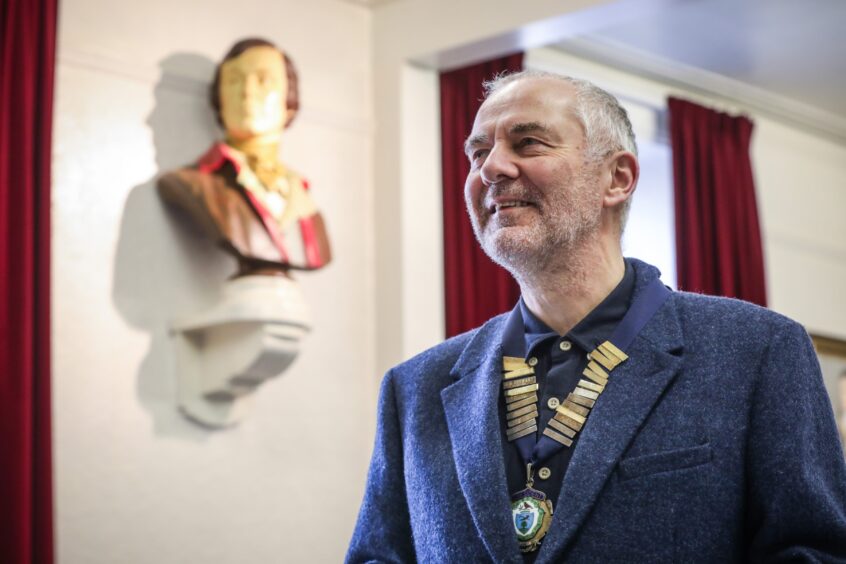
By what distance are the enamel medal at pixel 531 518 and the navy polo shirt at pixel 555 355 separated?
A: 0.07 ft

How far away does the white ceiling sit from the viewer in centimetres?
611

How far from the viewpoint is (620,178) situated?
234 cm

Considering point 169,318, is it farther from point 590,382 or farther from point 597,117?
point 590,382

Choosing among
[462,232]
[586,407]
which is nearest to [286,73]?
[462,232]

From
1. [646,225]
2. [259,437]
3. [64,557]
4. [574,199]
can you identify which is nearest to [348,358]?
[259,437]

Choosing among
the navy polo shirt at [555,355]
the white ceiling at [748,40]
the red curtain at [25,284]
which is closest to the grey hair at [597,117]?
the navy polo shirt at [555,355]

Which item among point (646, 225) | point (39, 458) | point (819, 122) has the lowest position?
point (39, 458)

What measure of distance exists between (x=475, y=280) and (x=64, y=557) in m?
2.15

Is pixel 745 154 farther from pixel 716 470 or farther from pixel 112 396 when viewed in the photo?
pixel 716 470

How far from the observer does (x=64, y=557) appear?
4.27 meters

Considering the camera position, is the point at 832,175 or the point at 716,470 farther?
the point at 832,175

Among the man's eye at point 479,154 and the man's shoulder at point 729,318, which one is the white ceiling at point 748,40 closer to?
the man's eye at point 479,154

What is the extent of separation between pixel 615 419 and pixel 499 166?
A: 481mm

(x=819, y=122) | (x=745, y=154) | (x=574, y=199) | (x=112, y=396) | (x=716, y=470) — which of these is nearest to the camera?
(x=716, y=470)
